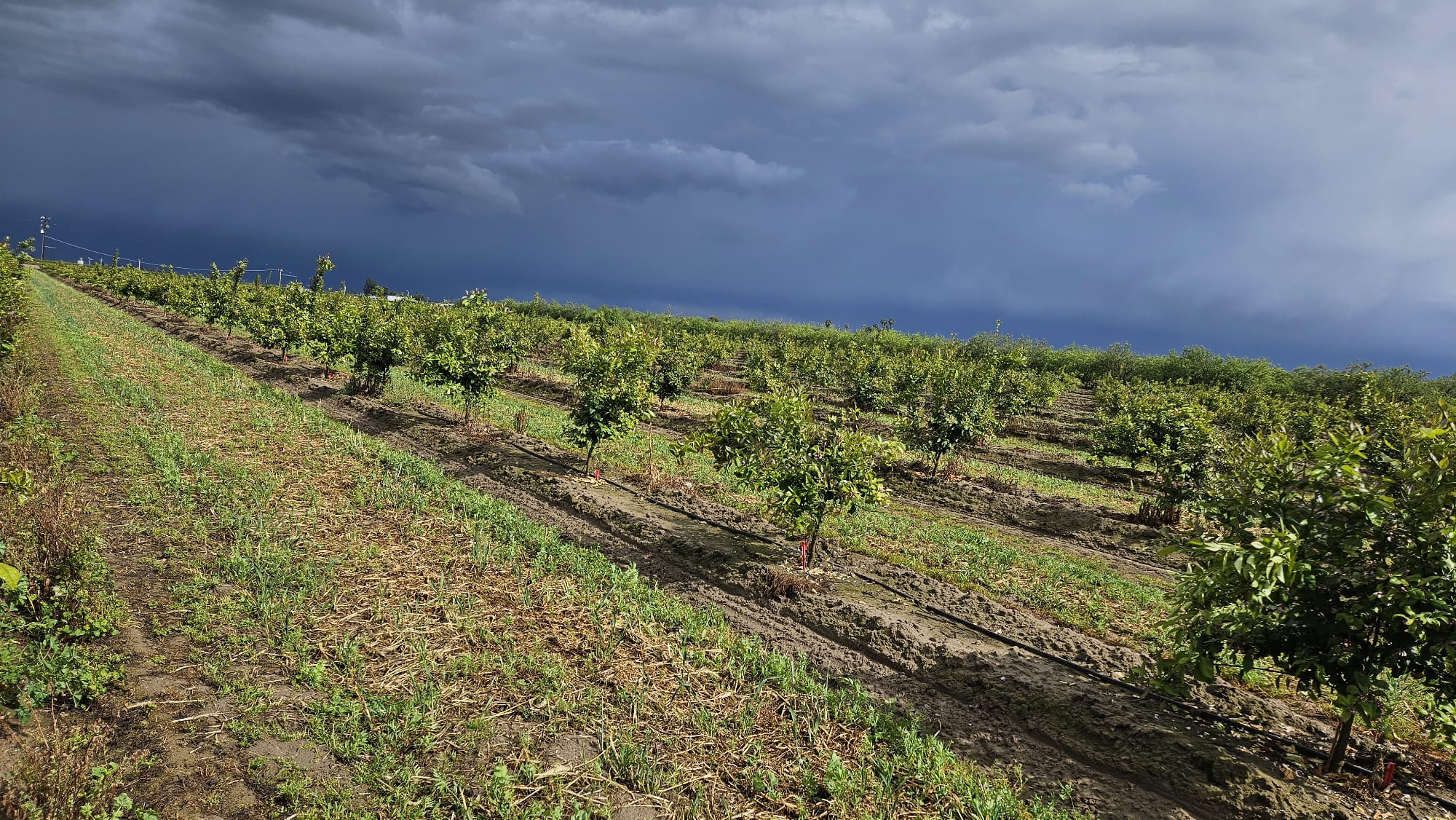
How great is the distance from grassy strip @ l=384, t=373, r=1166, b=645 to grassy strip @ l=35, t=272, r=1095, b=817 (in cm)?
446

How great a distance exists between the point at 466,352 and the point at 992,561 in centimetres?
1531

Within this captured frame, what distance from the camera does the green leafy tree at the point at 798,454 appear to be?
1037cm

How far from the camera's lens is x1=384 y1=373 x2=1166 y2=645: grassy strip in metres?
10.1

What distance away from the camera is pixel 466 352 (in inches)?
759

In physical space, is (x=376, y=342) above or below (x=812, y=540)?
above

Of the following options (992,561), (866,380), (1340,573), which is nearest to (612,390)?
(992,561)

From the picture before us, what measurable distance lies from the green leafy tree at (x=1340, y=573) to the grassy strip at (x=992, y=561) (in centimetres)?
242

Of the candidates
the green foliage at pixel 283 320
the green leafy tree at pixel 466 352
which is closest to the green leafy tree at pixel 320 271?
the green foliage at pixel 283 320

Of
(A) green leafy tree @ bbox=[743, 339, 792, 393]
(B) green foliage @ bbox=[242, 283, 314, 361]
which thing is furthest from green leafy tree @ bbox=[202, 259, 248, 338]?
(A) green leafy tree @ bbox=[743, 339, 792, 393]

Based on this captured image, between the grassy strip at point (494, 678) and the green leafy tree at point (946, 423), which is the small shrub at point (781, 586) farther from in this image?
the green leafy tree at point (946, 423)

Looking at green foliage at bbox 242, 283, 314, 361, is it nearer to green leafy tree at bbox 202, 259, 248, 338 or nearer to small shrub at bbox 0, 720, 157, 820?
green leafy tree at bbox 202, 259, 248, 338

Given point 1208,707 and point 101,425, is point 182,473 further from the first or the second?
point 1208,707

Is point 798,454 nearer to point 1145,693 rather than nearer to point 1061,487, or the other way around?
point 1145,693

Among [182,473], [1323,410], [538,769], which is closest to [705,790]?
[538,769]
